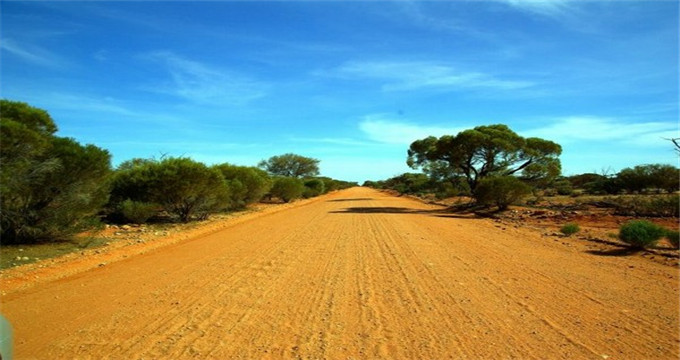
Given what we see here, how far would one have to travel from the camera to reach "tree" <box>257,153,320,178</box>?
266 ft

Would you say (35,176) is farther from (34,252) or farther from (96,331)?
(96,331)

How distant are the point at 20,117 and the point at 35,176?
6.00 ft

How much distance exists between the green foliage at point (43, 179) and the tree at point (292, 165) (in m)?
66.0

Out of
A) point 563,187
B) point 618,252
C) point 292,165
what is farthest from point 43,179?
point 292,165

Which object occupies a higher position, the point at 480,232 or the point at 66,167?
the point at 66,167

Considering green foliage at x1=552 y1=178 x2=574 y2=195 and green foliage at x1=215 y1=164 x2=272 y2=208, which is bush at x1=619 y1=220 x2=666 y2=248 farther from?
green foliage at x1=552 y1=178 x2=574 y2=195

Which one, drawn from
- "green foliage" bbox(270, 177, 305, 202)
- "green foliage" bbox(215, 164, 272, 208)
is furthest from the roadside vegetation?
"green foliage" bbox(270, 177, 305, 202)

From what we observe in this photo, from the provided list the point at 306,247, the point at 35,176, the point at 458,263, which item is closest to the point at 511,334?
the point at 458,263

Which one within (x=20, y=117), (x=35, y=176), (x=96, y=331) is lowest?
(x=96, y=331)

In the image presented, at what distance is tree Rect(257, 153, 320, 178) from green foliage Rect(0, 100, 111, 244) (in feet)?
217

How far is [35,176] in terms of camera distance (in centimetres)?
1220

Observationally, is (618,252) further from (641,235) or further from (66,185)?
(66,185)

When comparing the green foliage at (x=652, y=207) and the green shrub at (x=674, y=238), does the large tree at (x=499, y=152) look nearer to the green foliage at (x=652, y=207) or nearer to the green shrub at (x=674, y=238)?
the green foliage at (x=652, y=207)

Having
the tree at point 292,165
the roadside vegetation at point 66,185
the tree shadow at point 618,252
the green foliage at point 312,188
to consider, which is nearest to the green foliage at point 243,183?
the roadside vegetation at point 66,185
